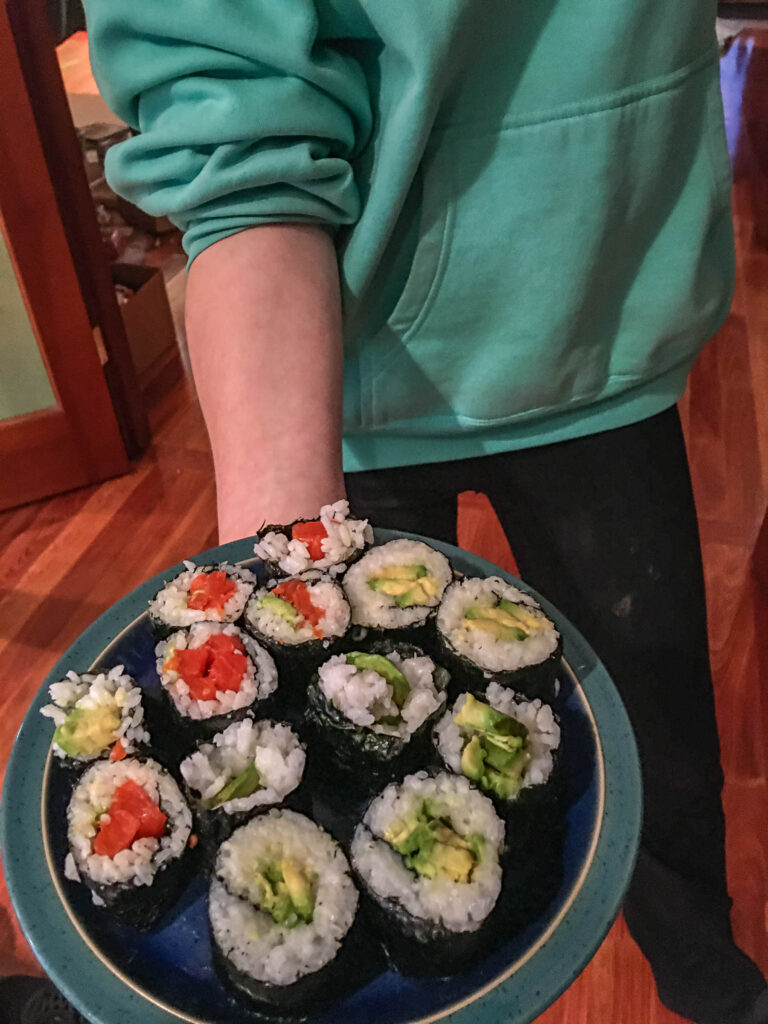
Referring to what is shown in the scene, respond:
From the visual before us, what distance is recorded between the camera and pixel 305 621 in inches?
24.8

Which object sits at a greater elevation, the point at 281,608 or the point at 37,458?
the point at 281,608

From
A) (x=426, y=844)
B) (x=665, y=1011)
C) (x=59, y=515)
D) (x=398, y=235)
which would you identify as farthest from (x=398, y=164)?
(x=59, y=515)

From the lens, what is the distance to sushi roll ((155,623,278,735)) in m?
0.59

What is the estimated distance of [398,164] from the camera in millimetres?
594

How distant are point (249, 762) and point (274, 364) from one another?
0.31 m

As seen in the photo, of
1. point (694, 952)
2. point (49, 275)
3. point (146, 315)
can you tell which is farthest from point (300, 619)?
point (146, 315)

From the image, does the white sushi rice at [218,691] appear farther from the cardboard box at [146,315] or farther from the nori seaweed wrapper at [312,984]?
the cardboard box at [146,315]

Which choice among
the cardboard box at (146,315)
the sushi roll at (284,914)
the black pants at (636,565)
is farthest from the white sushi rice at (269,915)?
the cardboard box at (146,315)

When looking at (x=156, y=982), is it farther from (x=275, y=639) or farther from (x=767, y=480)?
(x=767, y=480)

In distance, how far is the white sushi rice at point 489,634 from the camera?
59 cm

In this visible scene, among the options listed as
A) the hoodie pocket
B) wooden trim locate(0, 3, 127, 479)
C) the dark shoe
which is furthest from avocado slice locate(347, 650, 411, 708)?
wooden trim locate(0, 3, 127, 479)

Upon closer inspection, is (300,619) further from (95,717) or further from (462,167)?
(462,167)

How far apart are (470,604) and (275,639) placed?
17 cm

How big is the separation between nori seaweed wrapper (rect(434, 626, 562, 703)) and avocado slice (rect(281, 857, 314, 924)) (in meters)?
0.18
